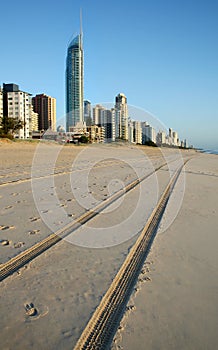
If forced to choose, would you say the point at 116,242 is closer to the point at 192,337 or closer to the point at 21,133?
the point at 192,337

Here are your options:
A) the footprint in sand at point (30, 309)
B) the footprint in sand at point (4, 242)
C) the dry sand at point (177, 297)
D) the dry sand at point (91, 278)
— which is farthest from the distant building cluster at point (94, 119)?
the footprint in sand at point (30, 309)

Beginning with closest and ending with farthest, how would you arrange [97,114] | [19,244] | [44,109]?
[19,244] < [97,114] < [44,109]

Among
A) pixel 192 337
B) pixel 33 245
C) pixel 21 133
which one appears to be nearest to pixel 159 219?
pixel 33 245

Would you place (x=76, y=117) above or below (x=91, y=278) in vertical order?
above

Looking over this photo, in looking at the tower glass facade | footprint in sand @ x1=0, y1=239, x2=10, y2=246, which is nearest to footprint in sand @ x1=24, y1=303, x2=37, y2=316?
footprint in sand @ x1=0, y1=239, x2=10, y2=246

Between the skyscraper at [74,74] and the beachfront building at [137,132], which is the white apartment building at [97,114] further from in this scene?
the skyscraper at [74,74]

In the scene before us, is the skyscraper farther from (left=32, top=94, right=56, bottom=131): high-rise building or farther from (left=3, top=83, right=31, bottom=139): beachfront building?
(left=32, top=94, right=56, bottom=131): high-rise building

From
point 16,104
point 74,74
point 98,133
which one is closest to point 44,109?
point 74,74

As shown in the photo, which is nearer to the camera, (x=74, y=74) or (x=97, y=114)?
(x=97, y=114)

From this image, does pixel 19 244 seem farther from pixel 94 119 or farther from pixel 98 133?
pixel 98 133
